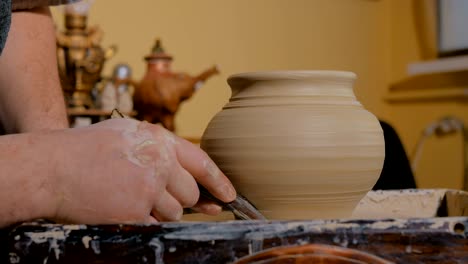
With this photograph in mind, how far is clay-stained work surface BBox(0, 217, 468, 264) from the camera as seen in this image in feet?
1.58

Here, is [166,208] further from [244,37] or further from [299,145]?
[244,37]

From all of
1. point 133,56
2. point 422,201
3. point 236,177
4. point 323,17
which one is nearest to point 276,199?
point 236,177

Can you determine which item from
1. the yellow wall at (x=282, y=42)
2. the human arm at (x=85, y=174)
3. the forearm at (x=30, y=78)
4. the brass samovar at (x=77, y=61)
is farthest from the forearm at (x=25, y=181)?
the yellow wall at (x=282, y=42)

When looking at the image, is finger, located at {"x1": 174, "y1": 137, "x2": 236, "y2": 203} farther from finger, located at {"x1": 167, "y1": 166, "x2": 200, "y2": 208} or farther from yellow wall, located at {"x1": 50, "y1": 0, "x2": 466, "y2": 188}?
yellow wall, located at {"x1": 50, "y1": 0, "x2": 466, "y2": 188}

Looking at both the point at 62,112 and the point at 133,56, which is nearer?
the point at 62,112

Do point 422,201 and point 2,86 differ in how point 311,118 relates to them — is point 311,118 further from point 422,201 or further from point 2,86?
point 2,86

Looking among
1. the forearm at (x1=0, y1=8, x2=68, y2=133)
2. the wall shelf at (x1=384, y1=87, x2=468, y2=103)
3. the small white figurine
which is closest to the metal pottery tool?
the forearm at (x1=0, y1=8, x2=68, y2=133)

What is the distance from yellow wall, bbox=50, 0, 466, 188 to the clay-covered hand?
1.61 m

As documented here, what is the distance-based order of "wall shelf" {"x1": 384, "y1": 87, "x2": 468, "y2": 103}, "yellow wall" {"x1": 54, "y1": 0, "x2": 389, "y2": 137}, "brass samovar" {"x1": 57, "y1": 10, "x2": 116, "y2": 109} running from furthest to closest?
"wall shelf" {"x1": 384, "y1": 87, "x2": 468, "y2": 103} < "yellow wall" {"x1": 54, "y1": 0, "x2": 389, "y2": 137} < "brass samovar" {"x1": 57, "y1": 10, "x2": 116, "y2": 109}

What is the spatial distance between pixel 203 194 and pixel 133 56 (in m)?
1.69

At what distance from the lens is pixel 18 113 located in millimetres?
972

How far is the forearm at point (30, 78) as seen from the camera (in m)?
0.97

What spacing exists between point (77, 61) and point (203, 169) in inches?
48.2

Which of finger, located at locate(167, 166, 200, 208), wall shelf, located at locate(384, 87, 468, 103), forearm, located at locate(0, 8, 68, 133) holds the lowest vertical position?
wall shelf, located at locate(384, 87, 468, 103)
